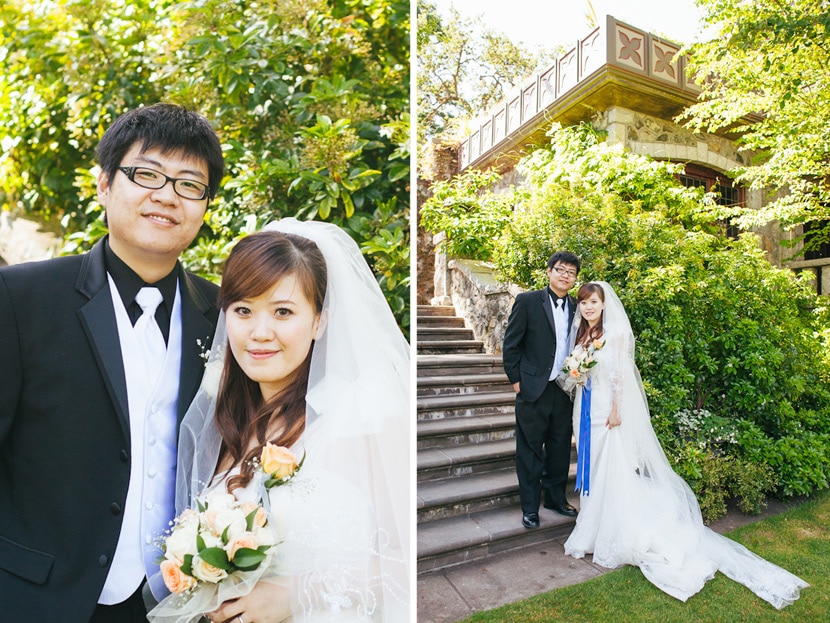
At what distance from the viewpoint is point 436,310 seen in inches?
85.8

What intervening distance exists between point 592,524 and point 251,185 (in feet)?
5.98

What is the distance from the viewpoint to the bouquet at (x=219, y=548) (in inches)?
38.9

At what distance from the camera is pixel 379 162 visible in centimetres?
228

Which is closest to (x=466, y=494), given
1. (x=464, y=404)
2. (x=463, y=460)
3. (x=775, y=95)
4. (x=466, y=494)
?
(x=466, y=494)

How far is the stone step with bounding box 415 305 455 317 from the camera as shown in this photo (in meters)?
2.07

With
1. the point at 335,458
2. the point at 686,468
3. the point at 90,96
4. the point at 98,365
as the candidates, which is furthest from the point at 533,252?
the point at 90,96

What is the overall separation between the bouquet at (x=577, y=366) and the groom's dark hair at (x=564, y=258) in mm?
303

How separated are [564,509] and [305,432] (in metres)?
1.45

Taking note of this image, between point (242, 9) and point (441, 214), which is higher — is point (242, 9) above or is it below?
above

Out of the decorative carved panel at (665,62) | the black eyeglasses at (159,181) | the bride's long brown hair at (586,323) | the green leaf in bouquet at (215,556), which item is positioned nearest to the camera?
the green leaf in bouquet at (215,556)

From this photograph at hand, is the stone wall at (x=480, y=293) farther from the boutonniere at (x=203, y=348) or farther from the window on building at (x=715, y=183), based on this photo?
A: the boutonniere at (x=203, y=348)

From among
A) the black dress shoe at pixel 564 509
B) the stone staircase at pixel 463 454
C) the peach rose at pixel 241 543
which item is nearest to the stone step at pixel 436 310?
the stone staircase at pixel 463 454

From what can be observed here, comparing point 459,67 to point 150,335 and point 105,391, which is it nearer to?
point 150,335

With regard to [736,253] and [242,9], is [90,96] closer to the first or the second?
[242,9]
